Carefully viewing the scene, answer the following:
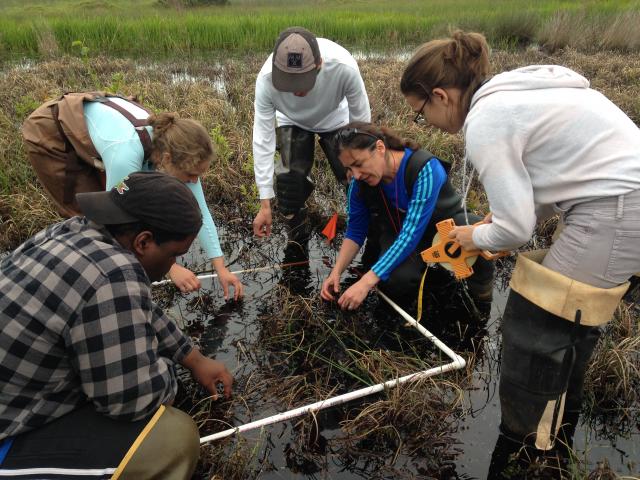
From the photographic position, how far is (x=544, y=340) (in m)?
2.04

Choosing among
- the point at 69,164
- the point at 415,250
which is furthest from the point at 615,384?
the point at 69,164

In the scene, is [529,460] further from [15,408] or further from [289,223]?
[289,223]

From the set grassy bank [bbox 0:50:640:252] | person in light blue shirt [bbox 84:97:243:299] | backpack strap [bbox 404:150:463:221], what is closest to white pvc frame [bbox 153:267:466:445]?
backpack strap [bbox 404:150:463:221]

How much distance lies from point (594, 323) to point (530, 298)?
0.25m

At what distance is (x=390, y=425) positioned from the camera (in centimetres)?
244

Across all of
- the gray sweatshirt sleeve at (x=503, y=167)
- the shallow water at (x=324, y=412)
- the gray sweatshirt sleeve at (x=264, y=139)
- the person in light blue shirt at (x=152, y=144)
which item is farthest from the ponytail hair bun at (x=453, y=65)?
the gray sweatshirt sleeve at (x=264, y=139)

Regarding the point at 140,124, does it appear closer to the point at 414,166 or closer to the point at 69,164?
the point at 69,164

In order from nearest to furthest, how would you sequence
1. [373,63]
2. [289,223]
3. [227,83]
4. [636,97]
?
[289,223] < [636,97] < [227,83] < [373,63]

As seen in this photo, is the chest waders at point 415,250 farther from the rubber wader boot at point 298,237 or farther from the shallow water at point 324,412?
the rubber wader boot at point 298,237

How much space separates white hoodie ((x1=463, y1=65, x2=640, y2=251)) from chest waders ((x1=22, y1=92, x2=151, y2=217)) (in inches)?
68.9

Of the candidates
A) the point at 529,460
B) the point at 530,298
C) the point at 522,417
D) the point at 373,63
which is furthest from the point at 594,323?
the point at 373,63

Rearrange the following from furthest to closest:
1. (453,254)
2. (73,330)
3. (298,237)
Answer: (298,237), (453,254), (73,330)

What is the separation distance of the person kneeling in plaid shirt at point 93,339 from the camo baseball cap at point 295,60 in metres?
1.67

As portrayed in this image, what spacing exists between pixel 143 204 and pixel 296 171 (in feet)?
8.15
